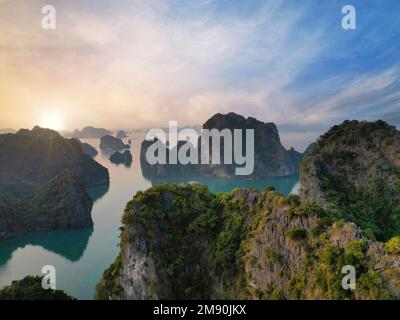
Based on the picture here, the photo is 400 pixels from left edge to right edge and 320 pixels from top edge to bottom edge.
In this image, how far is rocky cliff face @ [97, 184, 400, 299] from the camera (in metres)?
Result: 12.5

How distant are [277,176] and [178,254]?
99875 mm

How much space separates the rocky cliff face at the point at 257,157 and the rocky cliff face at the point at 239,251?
9257 cm

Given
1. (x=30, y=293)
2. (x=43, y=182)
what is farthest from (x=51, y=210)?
(x=43, y=182)

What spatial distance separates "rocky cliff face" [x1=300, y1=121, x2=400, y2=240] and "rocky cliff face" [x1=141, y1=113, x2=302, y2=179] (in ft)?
261

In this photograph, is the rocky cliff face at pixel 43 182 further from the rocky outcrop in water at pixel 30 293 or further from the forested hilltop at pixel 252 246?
the forested hilltop at pixel 252 246

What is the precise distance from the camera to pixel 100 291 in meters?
19.7

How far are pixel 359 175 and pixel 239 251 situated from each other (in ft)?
53.5

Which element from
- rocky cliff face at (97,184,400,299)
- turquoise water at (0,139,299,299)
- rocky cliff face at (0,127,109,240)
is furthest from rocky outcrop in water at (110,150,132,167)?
rocky cliff face at (97,184,400,299)

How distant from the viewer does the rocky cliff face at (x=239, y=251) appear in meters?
12.5

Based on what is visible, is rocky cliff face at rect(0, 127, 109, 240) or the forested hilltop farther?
rocky cliff face at rect(0, 127, 109, 240)

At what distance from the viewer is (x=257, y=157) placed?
11419 centimetres

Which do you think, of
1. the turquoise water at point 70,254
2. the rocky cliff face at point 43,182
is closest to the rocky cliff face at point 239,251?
the turquoise water at point 70,254

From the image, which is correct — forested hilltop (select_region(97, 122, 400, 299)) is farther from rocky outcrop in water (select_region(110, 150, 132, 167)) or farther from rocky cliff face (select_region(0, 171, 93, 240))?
rocky outcrop in water (select_region(110, 150, 132, 167))
